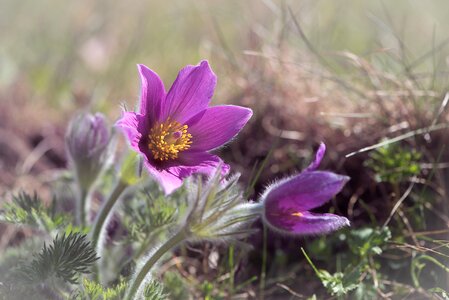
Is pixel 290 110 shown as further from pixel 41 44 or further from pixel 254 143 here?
pixel 41 44

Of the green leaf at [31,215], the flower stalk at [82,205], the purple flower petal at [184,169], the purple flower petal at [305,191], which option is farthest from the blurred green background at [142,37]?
the purple flower petal at [305,191]

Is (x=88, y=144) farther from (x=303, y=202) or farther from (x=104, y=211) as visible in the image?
(x=303, y=202)

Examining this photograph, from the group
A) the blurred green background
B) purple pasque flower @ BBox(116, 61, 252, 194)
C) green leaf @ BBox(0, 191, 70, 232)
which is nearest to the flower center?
purple pasque flower @ BBox(116, 61, 252, 194)

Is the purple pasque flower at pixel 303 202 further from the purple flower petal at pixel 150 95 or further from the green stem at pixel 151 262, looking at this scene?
the purple flower petal at pixel 150 95

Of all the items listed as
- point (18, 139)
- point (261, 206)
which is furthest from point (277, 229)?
point (18, 139)

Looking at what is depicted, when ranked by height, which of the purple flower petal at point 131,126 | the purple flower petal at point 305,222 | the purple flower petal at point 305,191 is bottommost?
the purple flower petal at point 305,222

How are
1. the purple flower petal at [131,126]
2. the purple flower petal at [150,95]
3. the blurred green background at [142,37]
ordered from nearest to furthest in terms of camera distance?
the purple flower petal at [131,126]
the purple flower petal at [150,95]
the blurred green background at [142,37]

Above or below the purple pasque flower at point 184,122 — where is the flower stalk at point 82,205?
below
